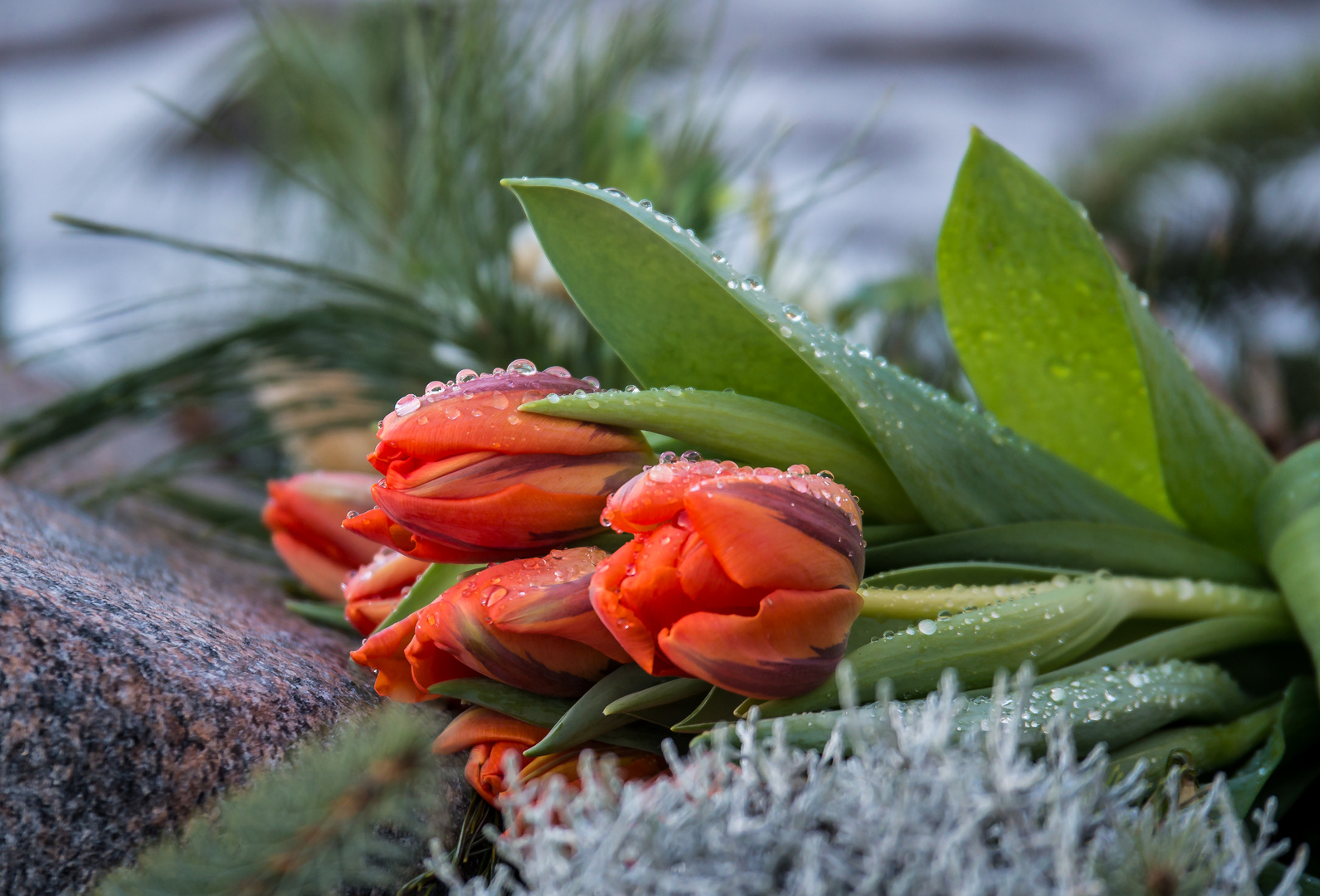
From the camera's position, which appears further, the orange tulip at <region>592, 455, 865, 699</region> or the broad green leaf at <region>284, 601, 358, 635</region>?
the broad green leaf at <region>284, 601, 358, 635</region>

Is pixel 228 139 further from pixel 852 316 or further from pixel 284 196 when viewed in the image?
pixel 284 196

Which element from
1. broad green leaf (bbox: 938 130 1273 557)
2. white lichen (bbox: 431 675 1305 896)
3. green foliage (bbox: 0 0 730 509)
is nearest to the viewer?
white lichen (bbox: 431 675 1305 896)

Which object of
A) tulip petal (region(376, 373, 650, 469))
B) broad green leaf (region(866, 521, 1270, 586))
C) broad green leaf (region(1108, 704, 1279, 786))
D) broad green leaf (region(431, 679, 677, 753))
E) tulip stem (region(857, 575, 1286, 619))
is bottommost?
broad green leaf (region(431, 679, 677, 753))

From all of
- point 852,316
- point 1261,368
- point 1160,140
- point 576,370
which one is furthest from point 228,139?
point 1160,140

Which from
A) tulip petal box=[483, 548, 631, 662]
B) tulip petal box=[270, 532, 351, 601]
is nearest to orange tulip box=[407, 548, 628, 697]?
tulip petal box=[483, 548, 631, 662]

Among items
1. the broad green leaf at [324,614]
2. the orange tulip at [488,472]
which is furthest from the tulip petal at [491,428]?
the broad green leaf at [324,614]

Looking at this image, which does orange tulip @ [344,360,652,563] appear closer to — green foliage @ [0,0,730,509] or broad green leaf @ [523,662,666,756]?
broad green leaf @ [523,662,666,756]

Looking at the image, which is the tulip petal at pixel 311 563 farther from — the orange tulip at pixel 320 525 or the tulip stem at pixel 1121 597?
the tulip stem at pixel 1121 597
